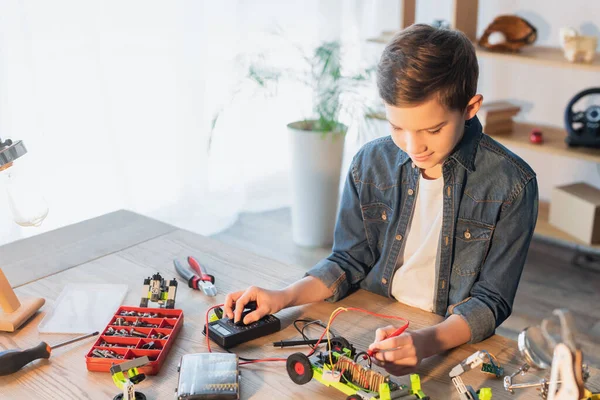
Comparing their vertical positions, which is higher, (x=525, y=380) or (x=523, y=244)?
(x=523, y=244)

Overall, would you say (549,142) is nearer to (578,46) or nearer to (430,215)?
(578,46)

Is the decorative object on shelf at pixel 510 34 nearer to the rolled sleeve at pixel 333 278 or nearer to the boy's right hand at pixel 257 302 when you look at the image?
the rolled sleeve at pixel 333 278

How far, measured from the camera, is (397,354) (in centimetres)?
108

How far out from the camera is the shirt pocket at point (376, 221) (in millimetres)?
1479

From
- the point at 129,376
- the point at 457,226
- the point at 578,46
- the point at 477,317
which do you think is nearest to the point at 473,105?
the point at 457,226

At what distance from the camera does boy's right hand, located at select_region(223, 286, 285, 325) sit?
1233mm

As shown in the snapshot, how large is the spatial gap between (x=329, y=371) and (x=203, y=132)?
2.54 metres

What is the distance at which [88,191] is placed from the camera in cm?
300

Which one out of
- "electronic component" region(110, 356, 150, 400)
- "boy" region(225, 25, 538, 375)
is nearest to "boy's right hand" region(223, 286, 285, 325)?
"boy" region(225, 25, 538, 375)

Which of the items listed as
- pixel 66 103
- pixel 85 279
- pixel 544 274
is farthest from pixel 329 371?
pixel 544 274

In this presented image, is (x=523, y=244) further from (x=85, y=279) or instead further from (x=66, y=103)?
(x=66, y=103)

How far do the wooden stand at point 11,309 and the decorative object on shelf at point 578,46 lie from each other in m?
2.36

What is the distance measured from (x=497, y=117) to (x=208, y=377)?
2494 mm

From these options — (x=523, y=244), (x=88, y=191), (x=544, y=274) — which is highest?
(x=523, y=244)
